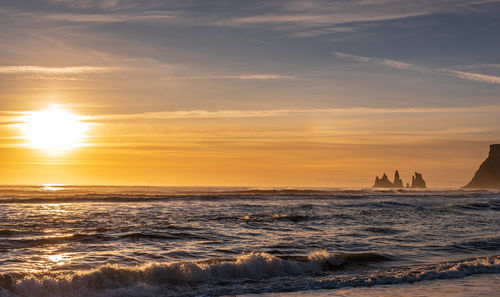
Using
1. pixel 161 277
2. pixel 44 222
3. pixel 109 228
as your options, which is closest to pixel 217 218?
pixel 109 228

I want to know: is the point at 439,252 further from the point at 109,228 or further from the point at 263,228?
the point at 109,228

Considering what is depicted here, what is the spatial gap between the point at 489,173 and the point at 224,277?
19281 centimetres

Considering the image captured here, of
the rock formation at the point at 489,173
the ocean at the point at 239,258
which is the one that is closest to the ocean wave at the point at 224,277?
the ocean at the point at 239,258

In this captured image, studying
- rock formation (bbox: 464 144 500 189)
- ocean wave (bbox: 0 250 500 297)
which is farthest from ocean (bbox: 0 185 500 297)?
rock formation (bbox: 464 144 500 189)

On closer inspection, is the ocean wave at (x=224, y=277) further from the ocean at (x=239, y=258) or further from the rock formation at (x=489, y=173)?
the rock formation at (x=489, y=173)

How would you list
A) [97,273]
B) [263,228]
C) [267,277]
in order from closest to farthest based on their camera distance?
[97,273], [267,277], [263,228]

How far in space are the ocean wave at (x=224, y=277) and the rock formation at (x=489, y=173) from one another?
599 ft

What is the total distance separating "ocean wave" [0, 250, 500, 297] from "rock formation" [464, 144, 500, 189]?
599 feet

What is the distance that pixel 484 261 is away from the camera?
17750 mm

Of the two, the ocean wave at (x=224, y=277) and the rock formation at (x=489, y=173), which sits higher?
the rock formation at (x=489, y=173)

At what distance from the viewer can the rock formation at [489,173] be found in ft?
593

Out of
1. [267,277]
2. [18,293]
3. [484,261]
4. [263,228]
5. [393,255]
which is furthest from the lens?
[263,228]

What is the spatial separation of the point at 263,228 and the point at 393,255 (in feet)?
30.7

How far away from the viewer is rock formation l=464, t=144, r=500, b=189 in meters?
181
